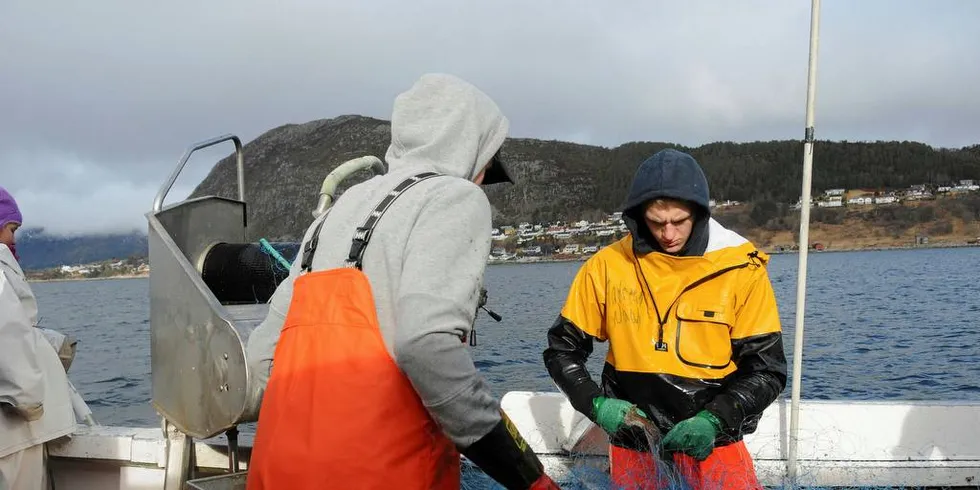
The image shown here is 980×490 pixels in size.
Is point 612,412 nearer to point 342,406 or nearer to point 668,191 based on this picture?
point 668,191

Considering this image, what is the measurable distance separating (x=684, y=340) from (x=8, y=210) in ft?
12.5

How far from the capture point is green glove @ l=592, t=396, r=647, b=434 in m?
2.74

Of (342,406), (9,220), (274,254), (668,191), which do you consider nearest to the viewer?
(342,406)

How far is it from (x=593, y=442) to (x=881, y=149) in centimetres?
16221

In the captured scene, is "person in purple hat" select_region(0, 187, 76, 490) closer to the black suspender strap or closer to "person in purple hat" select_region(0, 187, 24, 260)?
"person in purple hat" select_region(0, 187, 24, 260)

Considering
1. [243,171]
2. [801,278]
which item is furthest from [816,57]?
[243,171]

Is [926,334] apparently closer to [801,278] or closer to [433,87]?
[801,278]

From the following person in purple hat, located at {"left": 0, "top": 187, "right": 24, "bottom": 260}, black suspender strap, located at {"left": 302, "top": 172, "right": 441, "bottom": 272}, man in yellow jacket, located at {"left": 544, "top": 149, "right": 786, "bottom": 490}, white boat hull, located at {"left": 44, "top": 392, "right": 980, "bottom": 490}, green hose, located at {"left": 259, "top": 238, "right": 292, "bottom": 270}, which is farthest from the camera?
person in purple hat, located at {"left": 0, "top": 187, "right": 24, "bottom": 260}

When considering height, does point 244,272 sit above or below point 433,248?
below

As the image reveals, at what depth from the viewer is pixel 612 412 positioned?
9.04 feet

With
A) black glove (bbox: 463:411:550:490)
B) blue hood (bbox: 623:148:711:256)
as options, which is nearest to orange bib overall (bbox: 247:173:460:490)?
black glove (bbox: 463:411:550:490)

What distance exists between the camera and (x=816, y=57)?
3.76 meters

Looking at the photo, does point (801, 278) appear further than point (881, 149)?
No

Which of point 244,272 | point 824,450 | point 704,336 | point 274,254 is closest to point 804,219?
point 824,450
